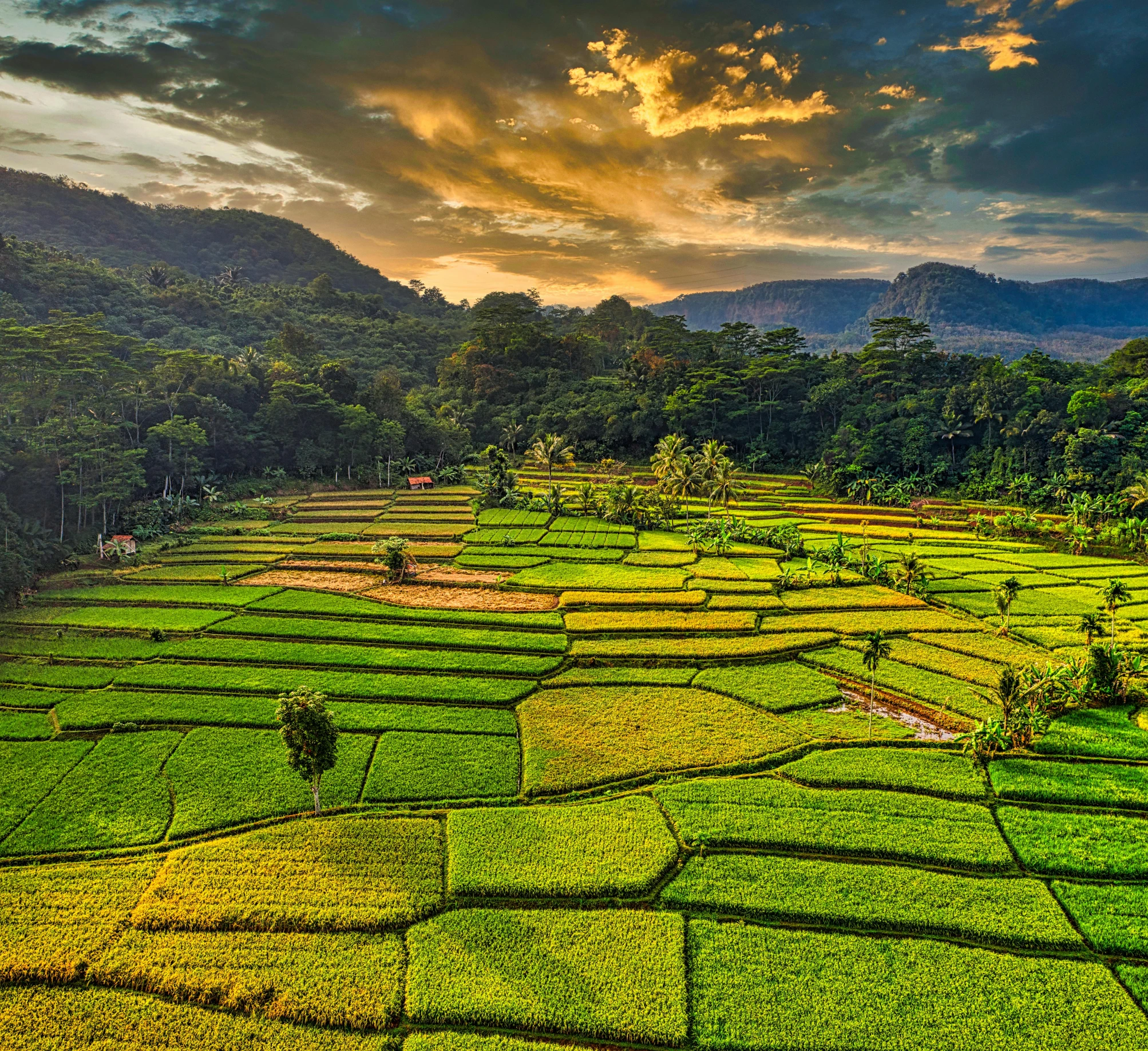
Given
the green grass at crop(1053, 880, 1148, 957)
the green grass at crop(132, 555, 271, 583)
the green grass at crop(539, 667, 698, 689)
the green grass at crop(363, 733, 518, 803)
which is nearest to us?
the green grass at crop(1053, 880, 1148, 957)

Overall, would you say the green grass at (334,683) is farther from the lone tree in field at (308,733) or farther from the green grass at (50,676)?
the lone tree in field at (308,733)

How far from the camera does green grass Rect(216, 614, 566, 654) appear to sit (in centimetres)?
2773

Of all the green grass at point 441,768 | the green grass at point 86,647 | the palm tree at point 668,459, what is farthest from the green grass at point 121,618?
the palm tree at point 668,459

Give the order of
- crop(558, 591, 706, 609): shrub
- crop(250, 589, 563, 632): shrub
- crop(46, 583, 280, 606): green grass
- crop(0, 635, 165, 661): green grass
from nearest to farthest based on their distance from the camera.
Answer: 1. crop(0, 635, 165, 661): green grass
2. crop(250, 589, 563, 632): shrub
3. crop(558, 591, 706, 609): shrub
4. crop(46, 583, 280, 606): green grass

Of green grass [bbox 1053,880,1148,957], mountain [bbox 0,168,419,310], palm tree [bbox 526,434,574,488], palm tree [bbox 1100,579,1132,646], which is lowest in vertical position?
green grass [bbox 1053,880,1148,957]

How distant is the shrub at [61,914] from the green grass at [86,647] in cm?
1300

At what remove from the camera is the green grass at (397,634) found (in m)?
27.7

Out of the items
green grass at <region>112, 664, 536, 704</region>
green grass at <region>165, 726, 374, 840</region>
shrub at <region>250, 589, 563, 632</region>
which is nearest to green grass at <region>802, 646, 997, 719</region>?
shrub at <region>250, 589, 563, 632</region>

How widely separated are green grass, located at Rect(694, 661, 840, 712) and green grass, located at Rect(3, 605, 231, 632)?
23.5 m

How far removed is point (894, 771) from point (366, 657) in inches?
784

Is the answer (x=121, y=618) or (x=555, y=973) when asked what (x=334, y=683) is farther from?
(x=555, y=973)

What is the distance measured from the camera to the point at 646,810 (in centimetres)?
1700

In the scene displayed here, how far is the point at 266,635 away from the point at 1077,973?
29346 millimetres

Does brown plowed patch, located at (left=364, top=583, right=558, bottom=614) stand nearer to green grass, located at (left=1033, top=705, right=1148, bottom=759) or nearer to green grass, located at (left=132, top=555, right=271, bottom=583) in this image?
green grass, located at (left=132, top=555, right=271, bottom=583)
